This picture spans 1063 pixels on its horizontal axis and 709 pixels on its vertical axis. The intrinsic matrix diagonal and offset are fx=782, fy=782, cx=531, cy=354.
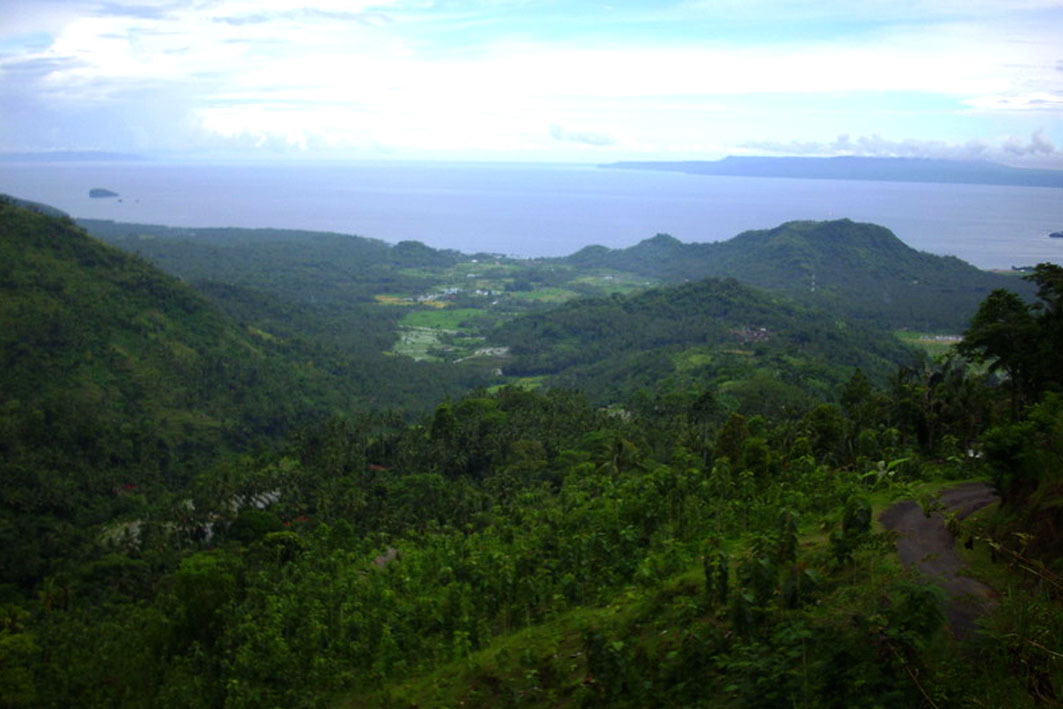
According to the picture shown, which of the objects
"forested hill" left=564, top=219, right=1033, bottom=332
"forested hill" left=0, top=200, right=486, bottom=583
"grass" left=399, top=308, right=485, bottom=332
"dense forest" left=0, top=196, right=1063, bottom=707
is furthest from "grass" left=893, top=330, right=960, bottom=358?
"grass" left=399, top=308, right=485, bottom=332

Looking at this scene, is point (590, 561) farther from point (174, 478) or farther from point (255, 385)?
point (255, 385)

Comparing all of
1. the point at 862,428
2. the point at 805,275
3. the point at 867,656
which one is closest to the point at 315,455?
the point at 862,428

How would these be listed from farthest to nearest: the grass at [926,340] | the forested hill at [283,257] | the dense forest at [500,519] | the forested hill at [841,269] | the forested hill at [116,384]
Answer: the forested hill at [283,257] → the forested hill at [841,269] → the grass at [926,340] → the forested hill at [116,384] → the dense forest at [500,519]

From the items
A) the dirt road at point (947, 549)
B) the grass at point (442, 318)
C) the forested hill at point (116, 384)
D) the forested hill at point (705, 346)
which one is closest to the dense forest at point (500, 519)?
the dirt road at point (947, 549)

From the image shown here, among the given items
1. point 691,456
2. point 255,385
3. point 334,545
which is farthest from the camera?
point 255,385

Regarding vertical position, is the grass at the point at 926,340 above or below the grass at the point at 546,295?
below

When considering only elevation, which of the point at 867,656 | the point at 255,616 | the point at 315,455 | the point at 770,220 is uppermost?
the point at 770,220

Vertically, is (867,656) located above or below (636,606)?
above

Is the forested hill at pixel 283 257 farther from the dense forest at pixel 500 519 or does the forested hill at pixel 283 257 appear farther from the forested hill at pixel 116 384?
the dense forest at pixel 500 519
